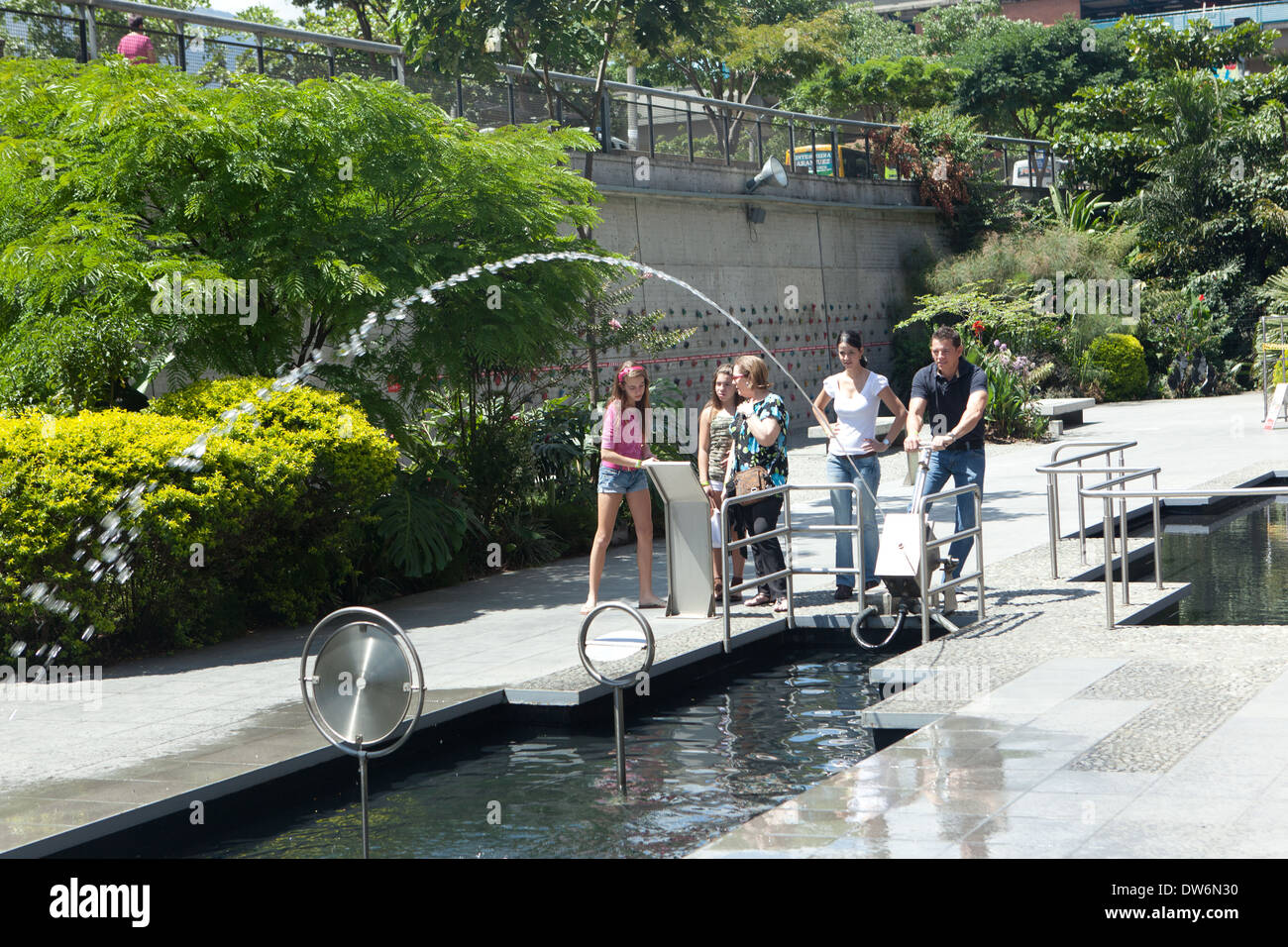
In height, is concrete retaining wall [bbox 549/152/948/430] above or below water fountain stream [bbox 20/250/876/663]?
above

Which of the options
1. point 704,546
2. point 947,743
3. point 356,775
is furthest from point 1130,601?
point 356,775

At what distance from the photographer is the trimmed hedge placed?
8641 mm

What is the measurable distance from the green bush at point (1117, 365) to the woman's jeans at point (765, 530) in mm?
20743

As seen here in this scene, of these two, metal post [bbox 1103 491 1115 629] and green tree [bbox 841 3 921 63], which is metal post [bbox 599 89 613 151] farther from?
green tree [bbox 841 3 921 63]

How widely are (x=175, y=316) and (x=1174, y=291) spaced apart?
26674 millimetres

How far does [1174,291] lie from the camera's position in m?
31.5

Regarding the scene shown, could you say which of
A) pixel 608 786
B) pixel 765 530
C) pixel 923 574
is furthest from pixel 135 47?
pixel 608 786

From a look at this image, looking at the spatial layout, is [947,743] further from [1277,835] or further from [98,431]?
[98,431]

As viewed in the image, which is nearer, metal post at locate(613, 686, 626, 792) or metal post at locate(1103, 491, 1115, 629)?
metal post at locate(613, 686, 626, 792)

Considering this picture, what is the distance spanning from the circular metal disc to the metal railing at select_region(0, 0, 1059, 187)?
28.8 feet

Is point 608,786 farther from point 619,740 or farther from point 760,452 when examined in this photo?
point 760,452

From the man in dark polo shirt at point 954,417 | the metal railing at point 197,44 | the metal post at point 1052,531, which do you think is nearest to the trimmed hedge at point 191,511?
the man in dark polo shirt at point 954,417

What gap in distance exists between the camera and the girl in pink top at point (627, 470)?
9.99m

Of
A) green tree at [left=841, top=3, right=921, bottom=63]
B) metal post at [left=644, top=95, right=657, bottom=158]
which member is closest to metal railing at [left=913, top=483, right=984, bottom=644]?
metal post at [left=644, top=95, right=657, bottom=158]
